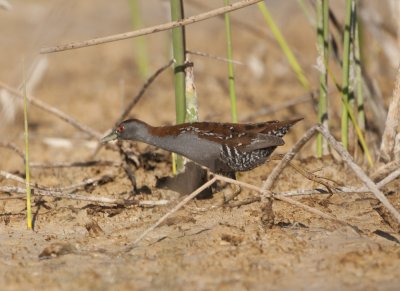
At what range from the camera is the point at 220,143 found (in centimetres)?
470

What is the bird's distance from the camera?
467cm

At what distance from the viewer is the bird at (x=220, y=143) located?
467cm

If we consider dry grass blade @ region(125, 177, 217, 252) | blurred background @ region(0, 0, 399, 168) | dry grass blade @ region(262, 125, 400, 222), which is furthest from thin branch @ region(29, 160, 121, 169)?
dry grass blade @ region(262, 125, 400, 222)

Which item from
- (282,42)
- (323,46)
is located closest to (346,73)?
(323,46)

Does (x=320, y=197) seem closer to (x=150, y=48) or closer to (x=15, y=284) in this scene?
(x=15, y=284)

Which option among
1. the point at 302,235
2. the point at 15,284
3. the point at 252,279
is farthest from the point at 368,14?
the point at 15,284

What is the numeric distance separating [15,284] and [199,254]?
35.6 inches

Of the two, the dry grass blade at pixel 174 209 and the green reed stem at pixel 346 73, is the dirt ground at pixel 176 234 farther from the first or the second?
the green reed stem at pixel 346 73

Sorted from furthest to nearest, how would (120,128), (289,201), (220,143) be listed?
(120,128) → (220,143) → (289,201)

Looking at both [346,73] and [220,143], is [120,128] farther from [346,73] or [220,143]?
[346,73]

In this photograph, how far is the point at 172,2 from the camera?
15.3ft

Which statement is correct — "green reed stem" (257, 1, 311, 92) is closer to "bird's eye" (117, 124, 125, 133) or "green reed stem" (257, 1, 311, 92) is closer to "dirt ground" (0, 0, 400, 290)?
"dirt ground" (0, 0, 400, 290)

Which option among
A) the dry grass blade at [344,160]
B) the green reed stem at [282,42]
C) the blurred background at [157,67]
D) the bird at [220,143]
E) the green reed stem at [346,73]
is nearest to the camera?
the dry grass blade at [344,160]

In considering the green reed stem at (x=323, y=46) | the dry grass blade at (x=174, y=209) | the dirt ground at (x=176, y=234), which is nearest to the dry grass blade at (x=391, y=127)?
the dirt ground at (x=176, y=234)
